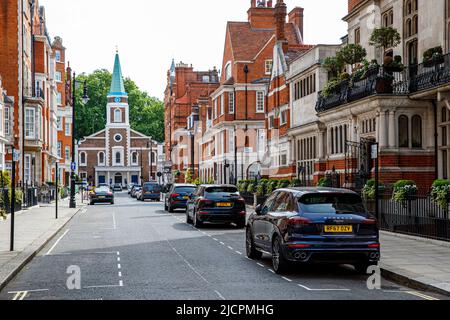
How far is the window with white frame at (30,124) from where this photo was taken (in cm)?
5162

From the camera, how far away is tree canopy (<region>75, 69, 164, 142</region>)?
134438mm

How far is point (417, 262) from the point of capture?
14.6m

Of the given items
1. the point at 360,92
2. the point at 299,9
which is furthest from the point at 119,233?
the point at 299,9

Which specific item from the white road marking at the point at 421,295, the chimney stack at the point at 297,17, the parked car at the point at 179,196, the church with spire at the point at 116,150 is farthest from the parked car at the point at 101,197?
the church with spire at the point at 116,150

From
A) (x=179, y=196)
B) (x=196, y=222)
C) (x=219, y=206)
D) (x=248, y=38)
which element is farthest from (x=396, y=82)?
(x=248, y=38)

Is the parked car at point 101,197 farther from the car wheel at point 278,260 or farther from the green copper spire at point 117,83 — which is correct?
the green copper spire at point 117,83

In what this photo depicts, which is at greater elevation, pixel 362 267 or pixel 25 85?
→ pixel 25 85

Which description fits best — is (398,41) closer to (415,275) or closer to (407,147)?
(407,147)

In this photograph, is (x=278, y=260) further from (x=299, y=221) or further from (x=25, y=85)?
(x=25, y=85)

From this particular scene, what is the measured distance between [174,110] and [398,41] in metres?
80.3

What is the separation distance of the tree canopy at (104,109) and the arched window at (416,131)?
108 metres

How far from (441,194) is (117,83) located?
113349mm

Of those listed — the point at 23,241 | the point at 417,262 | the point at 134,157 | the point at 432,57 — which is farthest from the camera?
the point at 134,157

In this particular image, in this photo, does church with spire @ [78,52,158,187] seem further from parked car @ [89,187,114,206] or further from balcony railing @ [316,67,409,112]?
balcony railing @ [316,67,409,112]
